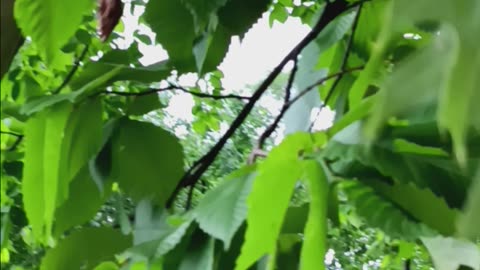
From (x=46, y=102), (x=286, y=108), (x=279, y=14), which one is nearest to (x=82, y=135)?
(x=46, y=102)

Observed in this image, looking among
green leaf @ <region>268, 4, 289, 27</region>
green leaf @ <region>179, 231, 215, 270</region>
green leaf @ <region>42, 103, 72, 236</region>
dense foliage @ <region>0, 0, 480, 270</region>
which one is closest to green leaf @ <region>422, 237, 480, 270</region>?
dense foliage @ <region>0, 0, 480, 270</region>

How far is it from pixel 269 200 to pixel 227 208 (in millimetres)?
60

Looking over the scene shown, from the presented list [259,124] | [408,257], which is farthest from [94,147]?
[259,124]

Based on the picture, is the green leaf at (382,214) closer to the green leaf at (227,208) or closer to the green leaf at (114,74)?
the green leaf at (227,208)

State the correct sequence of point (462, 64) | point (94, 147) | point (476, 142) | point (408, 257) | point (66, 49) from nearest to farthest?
point (462, 64), point (476, 142), point (94, 147), point (408, 257), point (66, 49)

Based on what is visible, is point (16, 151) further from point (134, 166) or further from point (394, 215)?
point (394, 215)

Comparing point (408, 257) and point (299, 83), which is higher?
point (299, 83)

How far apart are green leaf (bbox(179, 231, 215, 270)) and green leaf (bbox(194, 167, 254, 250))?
2cm

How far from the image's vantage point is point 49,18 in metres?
0.31

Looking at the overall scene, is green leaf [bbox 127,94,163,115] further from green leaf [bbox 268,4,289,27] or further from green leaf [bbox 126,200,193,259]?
green leaf [bbox 268,4,289,27]

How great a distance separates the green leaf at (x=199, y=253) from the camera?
345 millimetres

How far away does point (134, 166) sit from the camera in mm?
472

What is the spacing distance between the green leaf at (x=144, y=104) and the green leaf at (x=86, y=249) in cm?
10

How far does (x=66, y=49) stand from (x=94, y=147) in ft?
1.00
